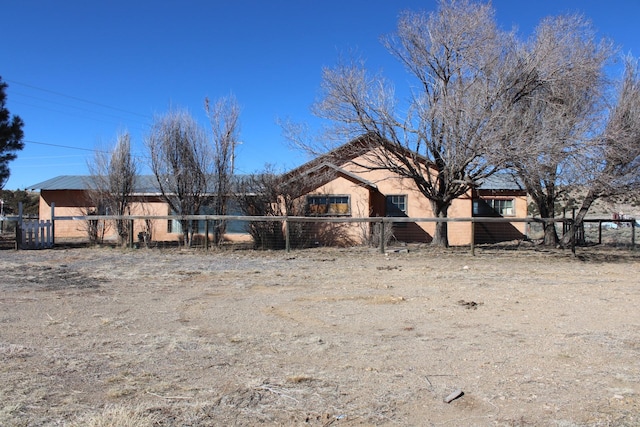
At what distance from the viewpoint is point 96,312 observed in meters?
7.25

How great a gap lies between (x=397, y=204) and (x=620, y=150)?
29.5ft

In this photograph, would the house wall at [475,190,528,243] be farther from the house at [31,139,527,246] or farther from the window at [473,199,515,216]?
the window at [473,199,515,216]

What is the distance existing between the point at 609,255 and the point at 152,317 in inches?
588

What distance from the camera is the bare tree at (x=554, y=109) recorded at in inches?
552

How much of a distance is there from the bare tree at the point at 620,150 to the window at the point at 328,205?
8.28m

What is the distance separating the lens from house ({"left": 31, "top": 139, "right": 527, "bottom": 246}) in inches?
759

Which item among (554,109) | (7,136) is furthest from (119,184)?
(554,109)

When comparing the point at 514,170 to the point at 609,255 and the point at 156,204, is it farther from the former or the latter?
the point at 156,204

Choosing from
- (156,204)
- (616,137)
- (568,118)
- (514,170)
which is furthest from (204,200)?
(616,137)

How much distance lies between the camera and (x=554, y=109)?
1546 centimetres

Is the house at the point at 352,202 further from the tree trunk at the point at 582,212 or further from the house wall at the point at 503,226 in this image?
the tree trunk at the point at 582,212

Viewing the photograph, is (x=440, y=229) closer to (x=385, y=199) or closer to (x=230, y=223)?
(x=385, y=199)

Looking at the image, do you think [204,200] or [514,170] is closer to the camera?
[514,170]

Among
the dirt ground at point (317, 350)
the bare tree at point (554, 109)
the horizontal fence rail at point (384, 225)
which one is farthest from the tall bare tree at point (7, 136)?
the bare tree at point (554, 109)
